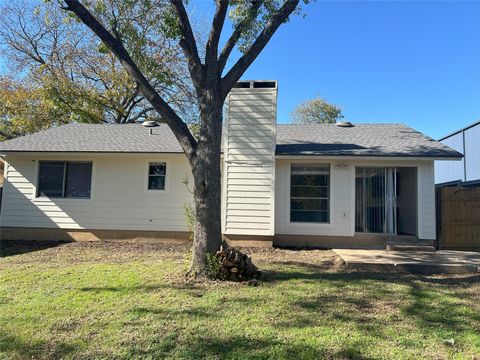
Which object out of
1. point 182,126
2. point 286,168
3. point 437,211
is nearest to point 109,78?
point 286,168

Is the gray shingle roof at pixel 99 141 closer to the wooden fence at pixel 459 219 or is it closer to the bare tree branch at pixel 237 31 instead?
the bare tree branch at pixel 237 31

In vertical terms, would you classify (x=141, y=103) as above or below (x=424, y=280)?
above

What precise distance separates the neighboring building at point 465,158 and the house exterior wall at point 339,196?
6.87 m

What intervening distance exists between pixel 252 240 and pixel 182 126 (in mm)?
4861

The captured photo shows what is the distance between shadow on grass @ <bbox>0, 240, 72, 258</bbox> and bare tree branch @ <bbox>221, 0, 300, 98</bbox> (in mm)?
7248

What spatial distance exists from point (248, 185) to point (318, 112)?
30.7 meters

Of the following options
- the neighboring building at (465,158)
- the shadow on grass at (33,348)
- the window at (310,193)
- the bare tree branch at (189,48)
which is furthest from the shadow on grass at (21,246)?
the neighboring building at (465,158)

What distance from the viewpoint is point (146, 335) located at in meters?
4.27

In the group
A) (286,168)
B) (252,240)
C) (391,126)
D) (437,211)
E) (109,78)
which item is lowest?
(252,240)

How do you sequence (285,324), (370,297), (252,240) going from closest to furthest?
(285,324)
(370,297)
(252,240)

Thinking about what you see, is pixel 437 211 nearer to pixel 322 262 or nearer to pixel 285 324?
pixel 322 262

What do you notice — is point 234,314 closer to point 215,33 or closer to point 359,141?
point 215,33

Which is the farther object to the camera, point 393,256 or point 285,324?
point 393,256

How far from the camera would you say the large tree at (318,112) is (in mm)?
38875
